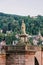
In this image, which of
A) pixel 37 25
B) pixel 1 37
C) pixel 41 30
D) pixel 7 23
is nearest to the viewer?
pixel 1 37

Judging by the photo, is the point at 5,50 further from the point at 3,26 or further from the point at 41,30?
the point at 3,26

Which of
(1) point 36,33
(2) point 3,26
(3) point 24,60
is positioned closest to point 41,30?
(1) point 36,33

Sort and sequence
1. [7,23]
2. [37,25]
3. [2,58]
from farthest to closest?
[7,23] → [37,25] → [2,58]

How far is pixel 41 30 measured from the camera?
128125 millimetres

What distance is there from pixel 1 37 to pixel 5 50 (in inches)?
3651

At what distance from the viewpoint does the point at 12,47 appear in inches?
518

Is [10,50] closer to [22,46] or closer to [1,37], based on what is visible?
[22,46]

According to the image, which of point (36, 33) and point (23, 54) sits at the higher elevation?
point (23, 54)

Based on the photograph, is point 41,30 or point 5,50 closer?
point 5,50

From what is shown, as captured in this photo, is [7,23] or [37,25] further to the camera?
[7,23]

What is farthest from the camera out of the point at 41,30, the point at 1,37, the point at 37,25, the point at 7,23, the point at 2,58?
the point at 7,23

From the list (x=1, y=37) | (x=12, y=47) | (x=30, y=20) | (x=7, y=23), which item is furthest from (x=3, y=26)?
(x=12, y=47)

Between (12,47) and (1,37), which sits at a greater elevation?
(12,47)

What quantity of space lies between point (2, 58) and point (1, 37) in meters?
93.0
